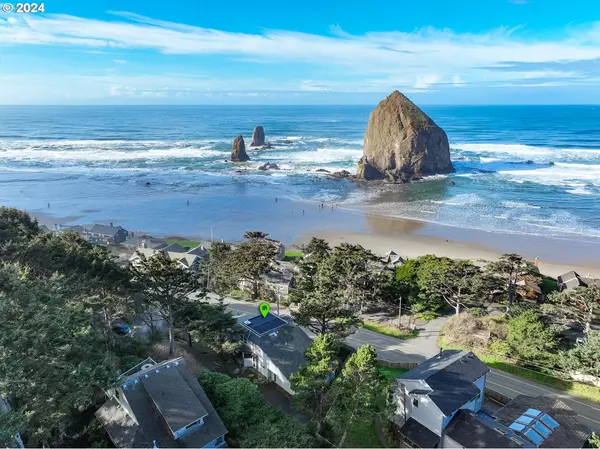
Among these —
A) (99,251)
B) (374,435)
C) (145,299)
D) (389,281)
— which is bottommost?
(374,435)

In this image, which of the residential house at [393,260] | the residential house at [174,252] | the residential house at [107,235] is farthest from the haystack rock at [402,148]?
the residential house at [107,235]

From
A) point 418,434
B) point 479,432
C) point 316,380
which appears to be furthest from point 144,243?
point 479,432

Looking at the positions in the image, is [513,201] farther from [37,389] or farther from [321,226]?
[37,389]

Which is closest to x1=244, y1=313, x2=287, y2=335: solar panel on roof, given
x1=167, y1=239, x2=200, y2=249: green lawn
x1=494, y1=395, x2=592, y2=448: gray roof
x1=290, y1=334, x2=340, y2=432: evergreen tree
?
x1=290, y1=334, x2=340, y2=432: evergreen tree

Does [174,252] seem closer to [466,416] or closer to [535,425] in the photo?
[466,416]

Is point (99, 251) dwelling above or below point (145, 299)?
above

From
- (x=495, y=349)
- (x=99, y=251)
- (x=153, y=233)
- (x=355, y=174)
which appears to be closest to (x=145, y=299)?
(x=99, y=251)

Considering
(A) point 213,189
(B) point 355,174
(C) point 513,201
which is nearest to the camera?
(C) point 513,201
